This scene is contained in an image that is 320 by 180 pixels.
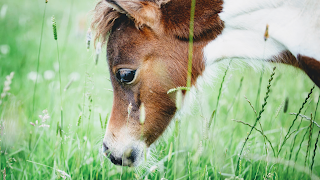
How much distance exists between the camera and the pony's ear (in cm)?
201

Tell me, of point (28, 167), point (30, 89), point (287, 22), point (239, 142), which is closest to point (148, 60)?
point (287, 22)

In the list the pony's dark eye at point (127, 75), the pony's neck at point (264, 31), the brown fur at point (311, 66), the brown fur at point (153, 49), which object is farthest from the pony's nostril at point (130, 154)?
the brown fur at point (311, 66)

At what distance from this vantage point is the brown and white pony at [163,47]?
6.82 feet

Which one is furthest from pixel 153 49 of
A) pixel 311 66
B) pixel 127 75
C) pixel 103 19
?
pixel 311 66

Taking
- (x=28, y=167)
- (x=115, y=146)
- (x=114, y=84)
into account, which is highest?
(x=114, y=84)

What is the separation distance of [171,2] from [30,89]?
256cm

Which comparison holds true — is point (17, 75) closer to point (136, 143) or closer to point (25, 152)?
point (25, 152)

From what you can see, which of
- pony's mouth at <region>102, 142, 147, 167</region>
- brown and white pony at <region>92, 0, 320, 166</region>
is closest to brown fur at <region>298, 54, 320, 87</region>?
brown and white pony at <region>92, 0, 320, 166</region>

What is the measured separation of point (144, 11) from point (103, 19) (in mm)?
Answer: 386

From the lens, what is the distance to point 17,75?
4160 millimetres

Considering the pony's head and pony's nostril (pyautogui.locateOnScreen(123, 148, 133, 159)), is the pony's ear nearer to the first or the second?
the pony's head

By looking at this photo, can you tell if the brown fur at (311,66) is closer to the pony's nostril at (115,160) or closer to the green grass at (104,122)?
the green grass at (104,122)

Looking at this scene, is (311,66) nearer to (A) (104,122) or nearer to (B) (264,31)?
(B) (264,31)

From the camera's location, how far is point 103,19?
2.24 metres
